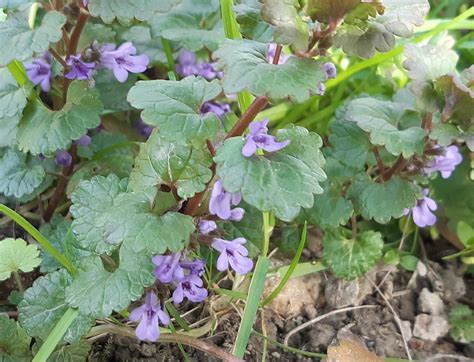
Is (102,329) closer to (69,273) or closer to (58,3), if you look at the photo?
(69,273)

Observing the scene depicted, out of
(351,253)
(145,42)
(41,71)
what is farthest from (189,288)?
(145,42)

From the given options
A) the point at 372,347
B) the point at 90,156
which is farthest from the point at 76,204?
the point at 372,347

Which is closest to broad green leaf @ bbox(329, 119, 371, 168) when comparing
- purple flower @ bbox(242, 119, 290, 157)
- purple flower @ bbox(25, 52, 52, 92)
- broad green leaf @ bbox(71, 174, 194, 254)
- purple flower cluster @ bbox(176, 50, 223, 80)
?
purple flower cluster @ bbox(176, 50, 223, 80)

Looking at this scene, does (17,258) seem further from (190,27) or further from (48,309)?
(190,27)

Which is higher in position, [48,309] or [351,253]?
[48,309]

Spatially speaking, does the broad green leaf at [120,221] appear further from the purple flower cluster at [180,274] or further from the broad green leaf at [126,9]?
the broad green leaf at [126,9]

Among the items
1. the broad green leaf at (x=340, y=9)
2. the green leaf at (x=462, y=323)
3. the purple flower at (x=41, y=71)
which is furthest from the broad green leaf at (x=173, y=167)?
the green leaf at (x=462, y=323)
